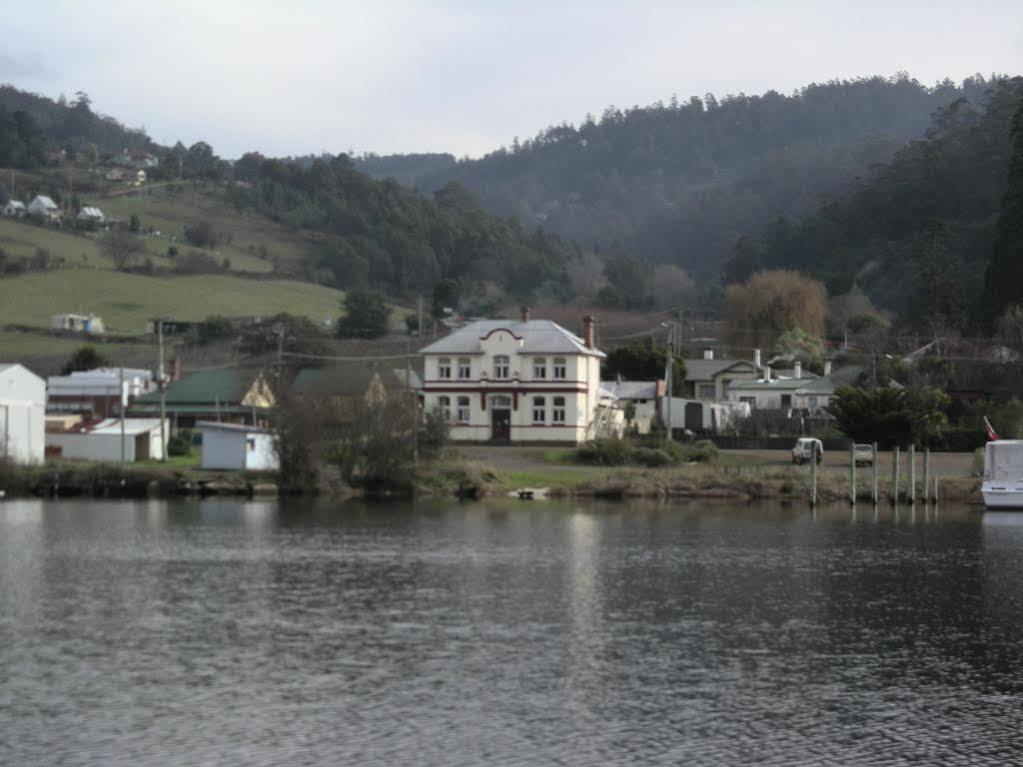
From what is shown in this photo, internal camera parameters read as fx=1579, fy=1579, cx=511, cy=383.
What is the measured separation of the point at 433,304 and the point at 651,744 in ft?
506

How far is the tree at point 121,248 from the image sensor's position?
558ft

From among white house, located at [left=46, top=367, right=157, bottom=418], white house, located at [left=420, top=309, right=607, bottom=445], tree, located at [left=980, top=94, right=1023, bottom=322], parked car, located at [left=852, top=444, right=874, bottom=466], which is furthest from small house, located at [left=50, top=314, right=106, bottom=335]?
parked car, located at [left=852, top=444, right=874, bottom=466]

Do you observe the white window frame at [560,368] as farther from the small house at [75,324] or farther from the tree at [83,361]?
the small house at [75,324]

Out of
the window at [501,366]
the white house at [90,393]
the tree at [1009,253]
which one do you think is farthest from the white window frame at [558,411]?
the tree at [1009,253]

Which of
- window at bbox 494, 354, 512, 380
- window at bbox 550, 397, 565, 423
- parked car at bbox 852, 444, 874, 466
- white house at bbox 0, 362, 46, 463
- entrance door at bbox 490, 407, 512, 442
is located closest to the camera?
white house at bbox 0, 362, 46, 463

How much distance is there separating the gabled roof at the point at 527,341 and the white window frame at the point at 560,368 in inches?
21.6

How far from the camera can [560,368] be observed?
86.7m

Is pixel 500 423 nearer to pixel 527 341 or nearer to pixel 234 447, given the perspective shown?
pixel 527 341

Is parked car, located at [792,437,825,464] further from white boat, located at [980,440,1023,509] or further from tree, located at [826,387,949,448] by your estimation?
white boat, located at [980,440,1023,509]

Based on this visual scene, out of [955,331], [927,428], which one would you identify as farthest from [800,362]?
[927,428]

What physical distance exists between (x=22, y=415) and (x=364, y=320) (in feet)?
236

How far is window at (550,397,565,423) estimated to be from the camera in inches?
3396

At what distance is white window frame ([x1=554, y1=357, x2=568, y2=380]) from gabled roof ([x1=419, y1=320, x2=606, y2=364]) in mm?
548

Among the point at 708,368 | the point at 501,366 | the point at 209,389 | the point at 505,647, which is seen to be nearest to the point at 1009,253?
the point at 708,368
